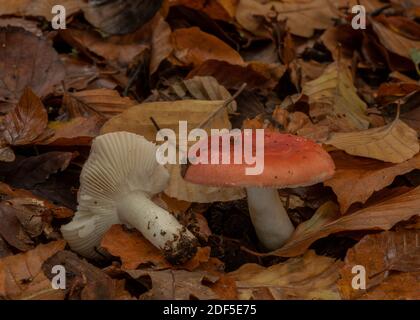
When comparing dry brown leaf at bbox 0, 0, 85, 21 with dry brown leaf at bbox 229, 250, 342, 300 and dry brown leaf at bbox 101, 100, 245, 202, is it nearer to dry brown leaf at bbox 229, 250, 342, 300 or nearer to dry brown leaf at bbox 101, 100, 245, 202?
dry brown leaf at bbox 101, 100, 245, 202

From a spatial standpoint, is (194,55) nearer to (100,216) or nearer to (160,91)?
(160,91)

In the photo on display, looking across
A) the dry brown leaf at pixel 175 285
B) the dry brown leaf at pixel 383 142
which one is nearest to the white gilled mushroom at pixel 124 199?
the dry brown leaf at pixel 175 285

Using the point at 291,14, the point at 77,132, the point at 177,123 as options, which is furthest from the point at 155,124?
the point at 291,14

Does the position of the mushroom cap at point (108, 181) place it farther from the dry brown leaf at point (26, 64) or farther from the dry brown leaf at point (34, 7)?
the dry brown leaf at point (34, 7)

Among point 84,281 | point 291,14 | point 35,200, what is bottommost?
point 84,281

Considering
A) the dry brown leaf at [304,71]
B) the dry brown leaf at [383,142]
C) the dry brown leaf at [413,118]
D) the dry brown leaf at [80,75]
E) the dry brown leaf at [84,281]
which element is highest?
the dry brown leaf at [80,75]

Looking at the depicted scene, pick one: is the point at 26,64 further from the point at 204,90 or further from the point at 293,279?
the point at 293,279

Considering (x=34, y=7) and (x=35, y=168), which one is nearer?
(x=35, y=168)
